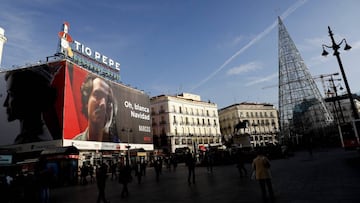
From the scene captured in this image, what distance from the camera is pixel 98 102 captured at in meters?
40.6

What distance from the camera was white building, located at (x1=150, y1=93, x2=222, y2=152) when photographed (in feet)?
202

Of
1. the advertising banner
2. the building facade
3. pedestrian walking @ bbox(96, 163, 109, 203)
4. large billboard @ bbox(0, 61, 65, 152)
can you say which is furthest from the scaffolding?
pedestrian walking @ bbox(96, 163, 109, 203)

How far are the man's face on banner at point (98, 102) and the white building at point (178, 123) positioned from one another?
21702mm

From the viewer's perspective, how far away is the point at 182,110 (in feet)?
215

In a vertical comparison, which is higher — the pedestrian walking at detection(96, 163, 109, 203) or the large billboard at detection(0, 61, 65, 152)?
the large billboard at detection(0, 61, 65, 152)

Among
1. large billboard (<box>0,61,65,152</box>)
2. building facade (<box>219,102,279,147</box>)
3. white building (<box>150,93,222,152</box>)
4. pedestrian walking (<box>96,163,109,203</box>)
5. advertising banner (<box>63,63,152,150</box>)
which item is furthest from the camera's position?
building facade (<box>219,102,279,147</box>)

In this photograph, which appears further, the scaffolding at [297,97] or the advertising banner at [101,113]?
the scaffolding at [297,97]

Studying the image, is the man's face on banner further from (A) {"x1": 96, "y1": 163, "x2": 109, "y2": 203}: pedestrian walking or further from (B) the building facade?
(B) the building facade

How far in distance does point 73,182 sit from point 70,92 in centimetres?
1629

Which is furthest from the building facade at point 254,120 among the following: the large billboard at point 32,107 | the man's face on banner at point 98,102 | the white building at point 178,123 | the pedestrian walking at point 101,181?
the pedestrian walking at point 101,181

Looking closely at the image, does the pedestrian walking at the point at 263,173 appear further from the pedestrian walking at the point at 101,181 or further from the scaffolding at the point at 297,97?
the scaffolding at the point at 297,97

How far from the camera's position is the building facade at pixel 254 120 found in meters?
82.5

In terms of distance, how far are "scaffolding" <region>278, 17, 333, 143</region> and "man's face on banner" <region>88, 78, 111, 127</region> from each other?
3951 centimetres

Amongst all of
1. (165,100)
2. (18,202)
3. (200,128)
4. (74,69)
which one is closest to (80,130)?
(74,69)
